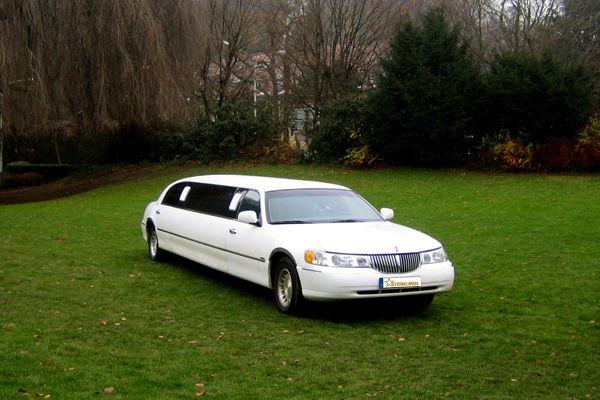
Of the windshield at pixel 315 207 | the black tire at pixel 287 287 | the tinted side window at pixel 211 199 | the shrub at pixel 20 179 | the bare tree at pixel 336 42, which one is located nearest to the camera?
the black tire at pixel 287 287

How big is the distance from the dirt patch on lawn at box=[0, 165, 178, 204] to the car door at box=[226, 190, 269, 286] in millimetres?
19298

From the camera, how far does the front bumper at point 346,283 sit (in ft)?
28.1

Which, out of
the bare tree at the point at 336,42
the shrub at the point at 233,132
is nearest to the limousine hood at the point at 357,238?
the shrub at the point at 233,132

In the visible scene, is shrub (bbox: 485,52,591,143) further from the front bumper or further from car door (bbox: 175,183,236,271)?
the front bumper

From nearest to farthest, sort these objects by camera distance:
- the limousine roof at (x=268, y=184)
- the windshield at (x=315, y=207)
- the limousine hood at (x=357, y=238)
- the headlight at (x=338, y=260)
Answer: the headlight at (x=338, y=260) < the limousine hood at (x=357, y=238) < the windshield at (x=315, y=207) < the limousine roof at (x=268, y=184)

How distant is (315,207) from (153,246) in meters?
4.05

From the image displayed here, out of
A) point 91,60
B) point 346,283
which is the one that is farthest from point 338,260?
point 91,60

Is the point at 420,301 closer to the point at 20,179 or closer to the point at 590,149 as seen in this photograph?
the point at 590,149

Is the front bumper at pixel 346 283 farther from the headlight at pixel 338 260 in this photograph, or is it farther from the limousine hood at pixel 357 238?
the limousine hood at pixel 357 238

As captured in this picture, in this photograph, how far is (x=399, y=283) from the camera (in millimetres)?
8703

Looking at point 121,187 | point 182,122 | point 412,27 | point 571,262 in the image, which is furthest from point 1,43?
point 571,262

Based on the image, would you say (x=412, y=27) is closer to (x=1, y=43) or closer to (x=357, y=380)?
(x=1, y=43)

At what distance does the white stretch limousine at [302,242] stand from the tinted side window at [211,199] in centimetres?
2

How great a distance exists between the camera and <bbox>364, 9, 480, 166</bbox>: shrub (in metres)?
25.2
